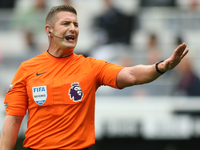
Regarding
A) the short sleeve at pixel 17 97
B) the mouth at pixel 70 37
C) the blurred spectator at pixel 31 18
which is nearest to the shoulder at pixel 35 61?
the short sleeve at pixel 17 97

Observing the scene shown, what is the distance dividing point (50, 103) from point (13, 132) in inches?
20.4

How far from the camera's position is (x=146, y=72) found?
3.11 m

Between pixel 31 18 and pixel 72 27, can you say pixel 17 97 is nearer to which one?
pixel 72 27

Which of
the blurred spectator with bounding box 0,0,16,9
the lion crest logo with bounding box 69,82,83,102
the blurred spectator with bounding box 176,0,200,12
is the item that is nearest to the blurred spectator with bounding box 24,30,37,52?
the blurred spectator with bounding box 0,0,16,9

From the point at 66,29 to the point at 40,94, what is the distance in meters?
0.74

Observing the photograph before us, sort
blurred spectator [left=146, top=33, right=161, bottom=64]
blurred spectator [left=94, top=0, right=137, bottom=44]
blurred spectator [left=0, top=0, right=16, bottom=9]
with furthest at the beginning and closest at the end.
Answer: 1. blurred spectator [left=0, top=0, right=16, bottom=9]
2. blurred spectator [left=94, top=0, right=137, bottom=44]
3. blurred spectator [left=146, top=33, right=161, bottom=64]

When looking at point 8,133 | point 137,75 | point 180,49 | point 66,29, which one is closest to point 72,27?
point 66,29

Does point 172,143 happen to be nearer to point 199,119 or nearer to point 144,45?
point 199,119

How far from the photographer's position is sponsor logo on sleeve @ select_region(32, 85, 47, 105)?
3279mm

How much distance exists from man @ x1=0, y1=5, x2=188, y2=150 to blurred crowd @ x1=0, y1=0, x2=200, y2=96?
4.17 meters

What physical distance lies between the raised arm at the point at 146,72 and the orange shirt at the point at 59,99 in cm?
9

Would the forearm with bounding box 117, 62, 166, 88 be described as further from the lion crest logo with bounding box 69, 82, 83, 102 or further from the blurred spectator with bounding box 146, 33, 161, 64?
the blurred spectator with bounding box 146, 33, 161, 64

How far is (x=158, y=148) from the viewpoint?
22.9 feet

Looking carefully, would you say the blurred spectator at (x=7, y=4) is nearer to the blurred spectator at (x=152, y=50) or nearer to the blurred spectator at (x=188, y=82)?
the blurred spectator at (x=152, y=50)
